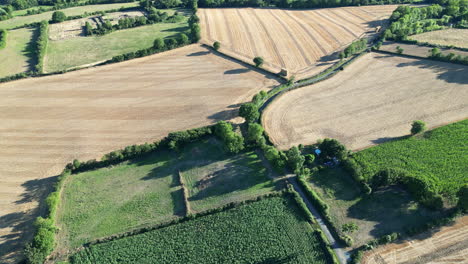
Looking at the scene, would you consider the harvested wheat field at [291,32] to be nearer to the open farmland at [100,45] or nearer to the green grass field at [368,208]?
the open farmland at [100,45]

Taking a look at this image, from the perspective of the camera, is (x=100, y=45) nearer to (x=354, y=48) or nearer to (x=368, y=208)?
(x=354, y=48)

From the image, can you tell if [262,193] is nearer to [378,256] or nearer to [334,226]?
[334,226]

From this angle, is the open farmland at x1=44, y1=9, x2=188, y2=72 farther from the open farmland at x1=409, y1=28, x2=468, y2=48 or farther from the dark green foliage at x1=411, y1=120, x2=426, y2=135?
the open farmland at x1=409, y1=28, x2=468, y2=48

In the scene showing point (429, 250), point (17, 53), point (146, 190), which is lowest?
point (429, 250)

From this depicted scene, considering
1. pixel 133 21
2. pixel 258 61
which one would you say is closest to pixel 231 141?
pixel 258 61

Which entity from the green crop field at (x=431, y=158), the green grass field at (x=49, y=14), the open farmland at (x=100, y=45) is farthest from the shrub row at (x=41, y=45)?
the green crop field at (x=431, y=158)

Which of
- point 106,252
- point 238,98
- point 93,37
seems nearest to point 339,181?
point 238,98
